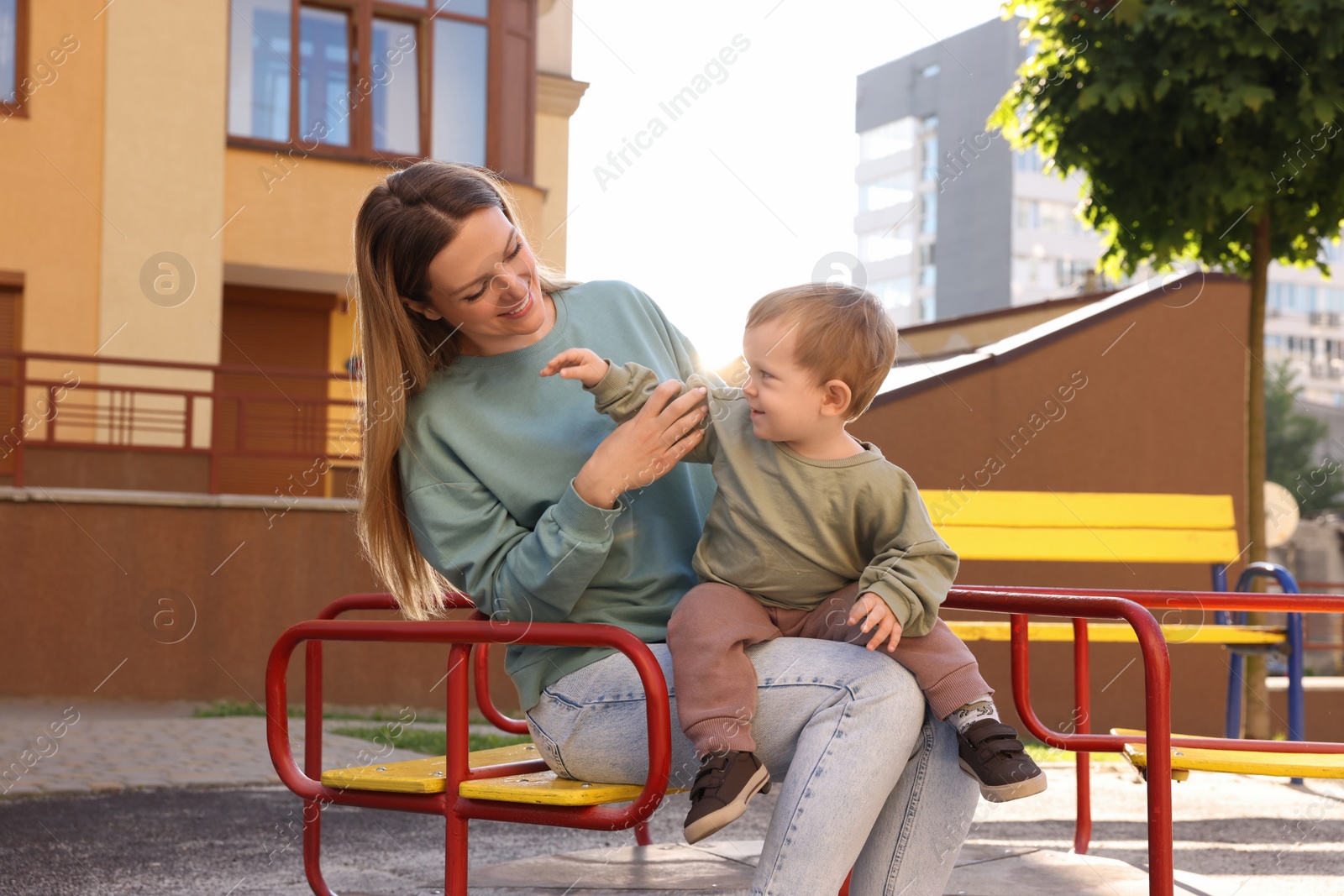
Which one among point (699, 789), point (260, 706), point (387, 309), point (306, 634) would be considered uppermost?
point (387, 309)

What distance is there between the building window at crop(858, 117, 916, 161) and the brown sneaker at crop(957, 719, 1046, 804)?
2805 inches

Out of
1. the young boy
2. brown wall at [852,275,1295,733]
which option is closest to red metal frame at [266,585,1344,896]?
the young boy

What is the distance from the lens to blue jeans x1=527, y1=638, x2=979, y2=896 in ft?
6.02

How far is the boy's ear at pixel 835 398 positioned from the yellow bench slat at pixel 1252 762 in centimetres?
99

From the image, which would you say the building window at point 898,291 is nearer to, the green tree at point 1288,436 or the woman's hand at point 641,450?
the green tree at point 1288,436

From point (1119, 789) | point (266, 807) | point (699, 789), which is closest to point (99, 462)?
point (266, 807)

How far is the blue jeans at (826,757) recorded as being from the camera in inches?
72.2

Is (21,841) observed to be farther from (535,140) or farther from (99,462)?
(535,140)

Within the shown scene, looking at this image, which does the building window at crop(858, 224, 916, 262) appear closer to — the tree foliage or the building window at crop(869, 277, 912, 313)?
the building window at crop(869, 277, 912, 313)

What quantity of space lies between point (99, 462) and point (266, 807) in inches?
229

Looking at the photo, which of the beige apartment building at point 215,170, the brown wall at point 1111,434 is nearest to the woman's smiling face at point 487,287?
the brown wall at point 1111,434

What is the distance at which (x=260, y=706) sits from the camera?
27.2ft

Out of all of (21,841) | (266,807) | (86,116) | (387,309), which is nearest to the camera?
(387,309)

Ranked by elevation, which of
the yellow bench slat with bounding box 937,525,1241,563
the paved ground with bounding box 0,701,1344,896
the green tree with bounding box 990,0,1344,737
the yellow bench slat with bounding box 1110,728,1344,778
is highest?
the green tree with bounding box 990,0,1344,737
